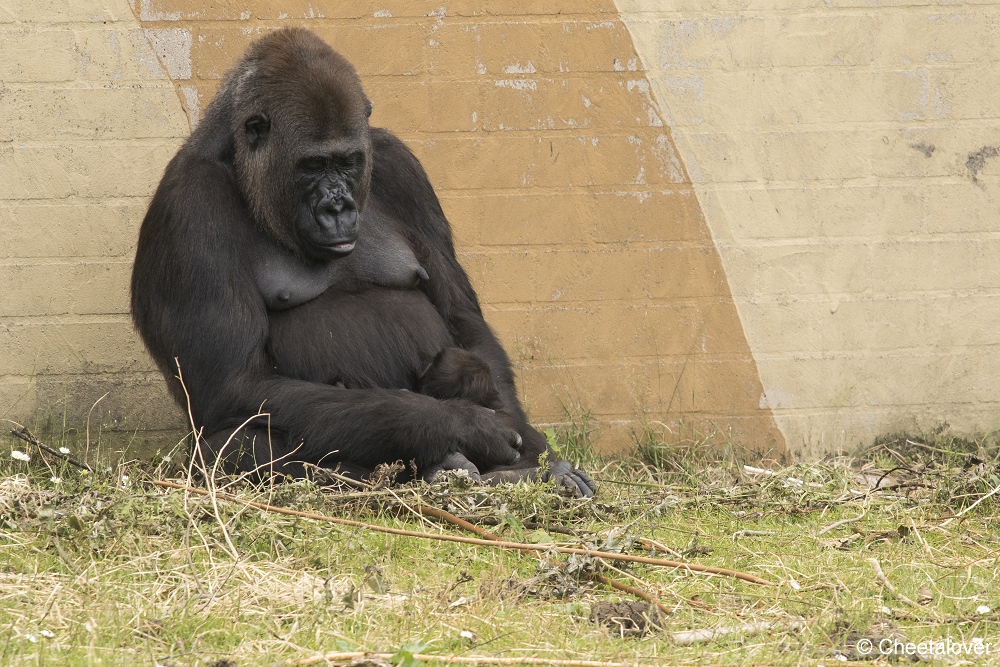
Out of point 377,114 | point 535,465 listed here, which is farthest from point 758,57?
point 535,465

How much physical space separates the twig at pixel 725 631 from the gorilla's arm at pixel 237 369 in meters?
1.36

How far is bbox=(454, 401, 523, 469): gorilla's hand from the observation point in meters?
3.57

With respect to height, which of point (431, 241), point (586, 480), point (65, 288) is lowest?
point (586, 480)

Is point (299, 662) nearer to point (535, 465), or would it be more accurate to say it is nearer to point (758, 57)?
point (535, 465)

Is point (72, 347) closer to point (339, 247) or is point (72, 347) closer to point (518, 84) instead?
point (339, 247)

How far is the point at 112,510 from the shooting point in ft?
9.32

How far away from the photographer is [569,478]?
3557mm

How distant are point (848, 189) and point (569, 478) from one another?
6.21ft

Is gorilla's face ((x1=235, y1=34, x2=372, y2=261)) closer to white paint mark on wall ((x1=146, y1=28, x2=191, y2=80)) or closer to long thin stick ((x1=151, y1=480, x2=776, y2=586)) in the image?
white paint mark on wall ((x1=146, y1=28, x2=191, y2=80))

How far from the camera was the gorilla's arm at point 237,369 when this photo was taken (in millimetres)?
3477

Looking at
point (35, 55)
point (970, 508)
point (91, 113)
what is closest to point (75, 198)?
point (91, 113)

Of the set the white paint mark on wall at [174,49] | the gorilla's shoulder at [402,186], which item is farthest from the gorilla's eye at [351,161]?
the white paint mark on wall at [174,49]

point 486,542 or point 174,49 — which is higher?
point 174,49

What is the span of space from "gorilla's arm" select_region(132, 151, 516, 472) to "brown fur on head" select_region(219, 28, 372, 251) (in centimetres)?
13
